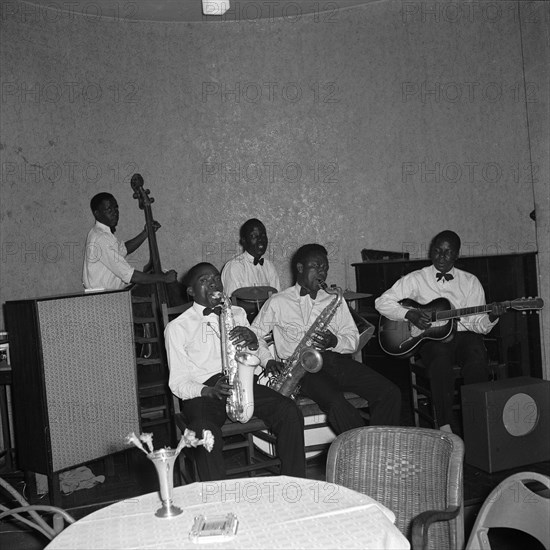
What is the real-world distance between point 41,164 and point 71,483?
12.2ft

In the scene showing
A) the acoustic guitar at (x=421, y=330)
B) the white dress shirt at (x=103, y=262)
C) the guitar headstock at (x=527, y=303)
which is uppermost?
the white dress shirt at (x=103, y=262)

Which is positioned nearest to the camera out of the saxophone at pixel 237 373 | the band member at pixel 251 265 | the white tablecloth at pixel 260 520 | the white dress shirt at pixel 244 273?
the white tablecloth at pixel 260 520

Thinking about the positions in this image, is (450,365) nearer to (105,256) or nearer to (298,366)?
(298,366)

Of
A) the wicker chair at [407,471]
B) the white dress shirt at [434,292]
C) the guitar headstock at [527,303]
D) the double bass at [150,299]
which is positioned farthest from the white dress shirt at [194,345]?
the guitar headstock at [527,303]

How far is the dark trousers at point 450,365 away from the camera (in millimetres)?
5137

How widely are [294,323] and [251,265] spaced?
222 cm

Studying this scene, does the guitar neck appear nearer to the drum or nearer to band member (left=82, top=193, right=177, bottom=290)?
the drum

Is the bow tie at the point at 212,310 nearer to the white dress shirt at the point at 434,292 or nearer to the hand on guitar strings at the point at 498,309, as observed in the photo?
the white dress shirt at the point at 434,292

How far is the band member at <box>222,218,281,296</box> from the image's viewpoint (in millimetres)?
7043

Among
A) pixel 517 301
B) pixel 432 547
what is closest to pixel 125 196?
pixel 517 301

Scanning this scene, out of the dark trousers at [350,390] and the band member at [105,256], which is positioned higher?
the band member at [105,256]

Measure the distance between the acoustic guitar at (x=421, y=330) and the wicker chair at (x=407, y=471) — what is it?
8.33 ft

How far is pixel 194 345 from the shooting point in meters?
4.50

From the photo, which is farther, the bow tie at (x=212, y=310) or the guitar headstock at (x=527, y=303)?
the guitar headstock at (x=527, y=303)
